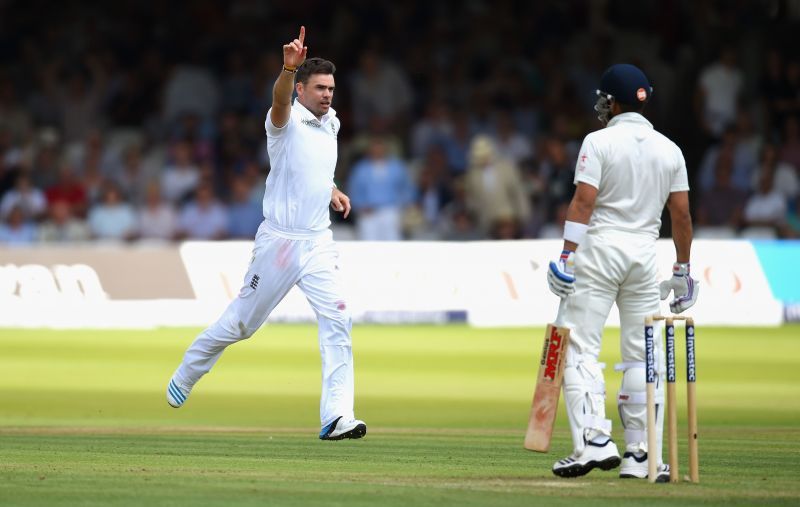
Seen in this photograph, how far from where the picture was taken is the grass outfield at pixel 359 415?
7078 mm

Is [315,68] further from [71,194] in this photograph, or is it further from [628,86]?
[71,194]

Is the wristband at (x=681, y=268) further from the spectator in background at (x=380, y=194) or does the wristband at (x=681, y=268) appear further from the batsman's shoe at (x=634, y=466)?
the spectator in background at (x=380, y=194)

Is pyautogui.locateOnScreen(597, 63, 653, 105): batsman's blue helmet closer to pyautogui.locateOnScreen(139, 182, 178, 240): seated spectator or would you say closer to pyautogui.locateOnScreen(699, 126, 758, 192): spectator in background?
pyautogui.locateOnScreen(699, 126, 758, 192): spectator in background

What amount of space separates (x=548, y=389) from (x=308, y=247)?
2162 mm

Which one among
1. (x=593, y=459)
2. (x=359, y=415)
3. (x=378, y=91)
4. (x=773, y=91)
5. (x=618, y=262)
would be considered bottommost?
(x=359, y=415)

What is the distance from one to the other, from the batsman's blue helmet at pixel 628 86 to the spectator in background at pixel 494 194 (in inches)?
491

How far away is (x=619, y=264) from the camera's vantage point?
756 centimetres

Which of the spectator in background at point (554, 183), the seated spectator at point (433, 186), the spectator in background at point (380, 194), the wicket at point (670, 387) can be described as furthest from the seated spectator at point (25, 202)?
the wicket at point (670, 387)

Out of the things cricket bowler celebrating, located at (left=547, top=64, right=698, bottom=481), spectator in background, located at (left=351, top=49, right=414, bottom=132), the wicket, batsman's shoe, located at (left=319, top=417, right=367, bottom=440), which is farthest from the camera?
spectator in background, located at (left=351, top=49, right=414, bottom=132)

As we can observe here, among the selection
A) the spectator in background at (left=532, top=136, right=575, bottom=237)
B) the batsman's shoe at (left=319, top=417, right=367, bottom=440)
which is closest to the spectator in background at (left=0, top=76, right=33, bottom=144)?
the spectator in background at (left=532, top=136, right=575, bottom=237)

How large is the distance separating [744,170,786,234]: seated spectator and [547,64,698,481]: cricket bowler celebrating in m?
12.5

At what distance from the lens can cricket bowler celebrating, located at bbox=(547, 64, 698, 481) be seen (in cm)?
753

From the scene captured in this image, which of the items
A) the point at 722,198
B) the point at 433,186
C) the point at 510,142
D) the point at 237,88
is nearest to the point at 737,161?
the point at 722,198

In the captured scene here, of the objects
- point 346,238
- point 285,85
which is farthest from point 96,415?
point 346,238
